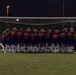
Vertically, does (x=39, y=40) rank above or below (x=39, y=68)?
above

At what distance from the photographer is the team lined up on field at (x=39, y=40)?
2120cm

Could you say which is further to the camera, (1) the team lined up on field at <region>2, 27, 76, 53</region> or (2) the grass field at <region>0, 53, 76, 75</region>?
(1) the team lined up on field at <region>2, 27, 76, 53</region>

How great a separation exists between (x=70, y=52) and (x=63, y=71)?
9142 mm

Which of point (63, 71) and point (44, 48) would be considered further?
point (44, 48)

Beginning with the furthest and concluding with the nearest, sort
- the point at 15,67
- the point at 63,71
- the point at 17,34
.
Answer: the point at 17,34, the point at 15,67, the point at 63,71

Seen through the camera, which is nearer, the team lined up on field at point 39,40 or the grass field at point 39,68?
the grass field at point 39,68

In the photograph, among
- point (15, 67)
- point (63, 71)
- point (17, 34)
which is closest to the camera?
point (63, 71)

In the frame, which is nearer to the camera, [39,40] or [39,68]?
[39,68]

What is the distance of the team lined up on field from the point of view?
21.2 metres

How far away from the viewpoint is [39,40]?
21438mm
